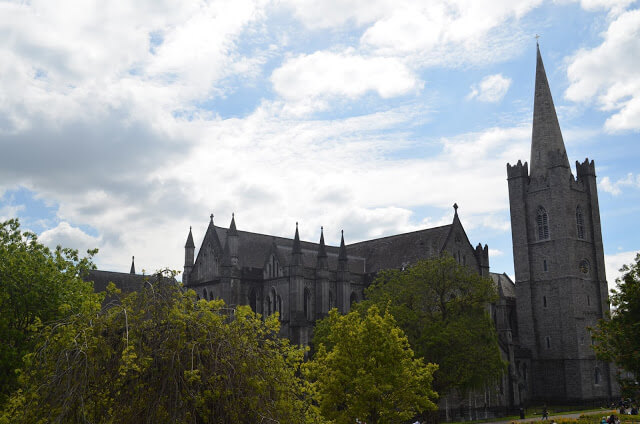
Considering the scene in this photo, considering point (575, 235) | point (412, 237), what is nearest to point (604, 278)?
point (575, 235)

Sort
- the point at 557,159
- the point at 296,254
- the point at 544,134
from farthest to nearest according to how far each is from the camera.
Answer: the point at 544,134 < the point at 557,159 < the point at 296,254

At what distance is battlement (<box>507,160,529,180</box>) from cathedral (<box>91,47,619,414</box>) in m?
0.15

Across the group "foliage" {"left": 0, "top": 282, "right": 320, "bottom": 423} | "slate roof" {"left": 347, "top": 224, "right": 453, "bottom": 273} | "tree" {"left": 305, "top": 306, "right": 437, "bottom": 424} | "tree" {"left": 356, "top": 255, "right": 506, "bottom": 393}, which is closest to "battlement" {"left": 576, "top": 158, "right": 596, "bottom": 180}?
"slate roof" {"left": 347, "top": 224, "right": 453, "bottom": 273}

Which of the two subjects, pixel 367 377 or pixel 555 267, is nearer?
pixel 367 377

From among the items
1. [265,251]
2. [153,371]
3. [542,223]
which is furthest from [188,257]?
[153,371]

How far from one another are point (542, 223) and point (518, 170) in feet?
24.8

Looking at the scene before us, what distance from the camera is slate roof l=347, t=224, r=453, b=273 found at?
63.0 metres

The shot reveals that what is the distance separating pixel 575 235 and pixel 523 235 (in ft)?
19.6

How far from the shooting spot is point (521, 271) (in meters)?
75.7

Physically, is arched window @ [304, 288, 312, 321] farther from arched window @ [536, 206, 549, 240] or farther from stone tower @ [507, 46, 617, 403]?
arched window @ [536, 206, 549, 240]

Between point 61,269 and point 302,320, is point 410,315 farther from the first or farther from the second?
point 61,269

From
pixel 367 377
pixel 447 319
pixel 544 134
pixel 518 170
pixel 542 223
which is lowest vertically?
pixel 367 377

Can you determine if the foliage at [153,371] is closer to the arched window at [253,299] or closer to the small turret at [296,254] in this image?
the small turret at [296,254]

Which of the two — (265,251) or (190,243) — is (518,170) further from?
(190,243)
